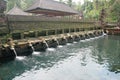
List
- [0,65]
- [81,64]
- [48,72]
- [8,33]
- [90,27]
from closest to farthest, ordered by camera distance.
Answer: [48,72] < [0,65] < [81,64] < [8,33] < [90,27]

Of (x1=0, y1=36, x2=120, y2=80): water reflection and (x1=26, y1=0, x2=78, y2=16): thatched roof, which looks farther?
(x1=26, y1=0, x2=78, y2=16): thatched roof

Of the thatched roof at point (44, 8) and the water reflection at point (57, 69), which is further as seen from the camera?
the thatched roof at point (44, 8)

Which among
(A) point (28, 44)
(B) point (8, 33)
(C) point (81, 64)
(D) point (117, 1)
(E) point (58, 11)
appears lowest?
(C) point (81, 64)

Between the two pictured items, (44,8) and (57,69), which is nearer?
(57,69)

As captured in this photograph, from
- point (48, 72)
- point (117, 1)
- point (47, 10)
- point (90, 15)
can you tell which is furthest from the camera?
point (90, 15)

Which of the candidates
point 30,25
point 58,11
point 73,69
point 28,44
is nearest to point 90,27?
point 58,11

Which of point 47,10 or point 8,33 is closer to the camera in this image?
point 8,33

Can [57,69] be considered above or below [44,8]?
below

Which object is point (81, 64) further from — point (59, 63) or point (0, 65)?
point (0, 65)

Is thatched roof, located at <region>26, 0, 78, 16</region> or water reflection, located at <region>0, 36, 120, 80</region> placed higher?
thatched roof, located at <region>26, 0, 78, 16</region>

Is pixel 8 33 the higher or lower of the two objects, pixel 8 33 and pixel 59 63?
the higher

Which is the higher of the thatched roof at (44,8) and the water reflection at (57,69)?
the thatched roof at (44,8)

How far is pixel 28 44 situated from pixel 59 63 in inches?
214

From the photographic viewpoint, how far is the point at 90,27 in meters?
45.7
